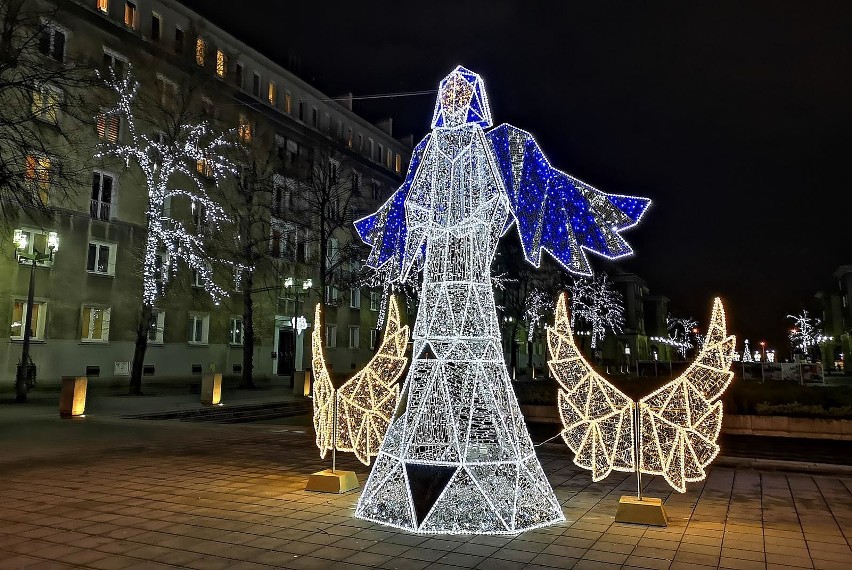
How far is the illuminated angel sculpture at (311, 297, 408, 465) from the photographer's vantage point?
823 cm

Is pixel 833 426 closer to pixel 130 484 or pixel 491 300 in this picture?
pixel 491 300

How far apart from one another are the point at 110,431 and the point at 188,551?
10.9 meters

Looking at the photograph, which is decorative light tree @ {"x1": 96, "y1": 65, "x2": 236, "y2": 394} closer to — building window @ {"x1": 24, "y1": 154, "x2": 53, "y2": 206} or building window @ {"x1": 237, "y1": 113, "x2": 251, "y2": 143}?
building window @ {"x1": 237, "y1": 113, "x2": 251, "y2": 143}

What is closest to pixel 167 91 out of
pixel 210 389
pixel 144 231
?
pixel 144 231

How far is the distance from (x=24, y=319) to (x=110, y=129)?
889 cm

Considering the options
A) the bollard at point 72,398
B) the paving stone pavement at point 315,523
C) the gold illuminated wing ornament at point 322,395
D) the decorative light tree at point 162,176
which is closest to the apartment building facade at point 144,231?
the decorative light tree at point 162,176

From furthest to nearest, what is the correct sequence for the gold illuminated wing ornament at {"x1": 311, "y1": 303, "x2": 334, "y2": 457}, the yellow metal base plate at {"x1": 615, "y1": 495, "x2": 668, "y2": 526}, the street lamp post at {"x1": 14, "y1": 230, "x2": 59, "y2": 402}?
the street lamp post at {"x1": 14, "y1": 230, "x2": 59, "y2": 402}
the gold illuminated wing ornament at {"x1": 311, "y1": 303, "x2": 334, "y2": 457}
the yellow metal base plate at {"x1": 615, "y1": 495, "x2": 668, "y2": 526}

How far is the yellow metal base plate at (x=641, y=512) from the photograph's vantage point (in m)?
6.82

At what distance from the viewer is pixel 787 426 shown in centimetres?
1231

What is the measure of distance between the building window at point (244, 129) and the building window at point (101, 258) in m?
8.31

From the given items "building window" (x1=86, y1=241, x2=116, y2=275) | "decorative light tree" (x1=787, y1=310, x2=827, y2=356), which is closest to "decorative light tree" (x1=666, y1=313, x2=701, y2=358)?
"decorative light tree" (x1=787, y1=310, x2=827, y2=356)

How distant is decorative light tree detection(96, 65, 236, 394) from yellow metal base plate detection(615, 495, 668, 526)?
21108 mm

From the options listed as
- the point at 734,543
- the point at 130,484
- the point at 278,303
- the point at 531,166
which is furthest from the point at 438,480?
the point at 278,303

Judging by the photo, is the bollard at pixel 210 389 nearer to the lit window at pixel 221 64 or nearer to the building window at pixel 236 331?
the building window at pixel 236 331
